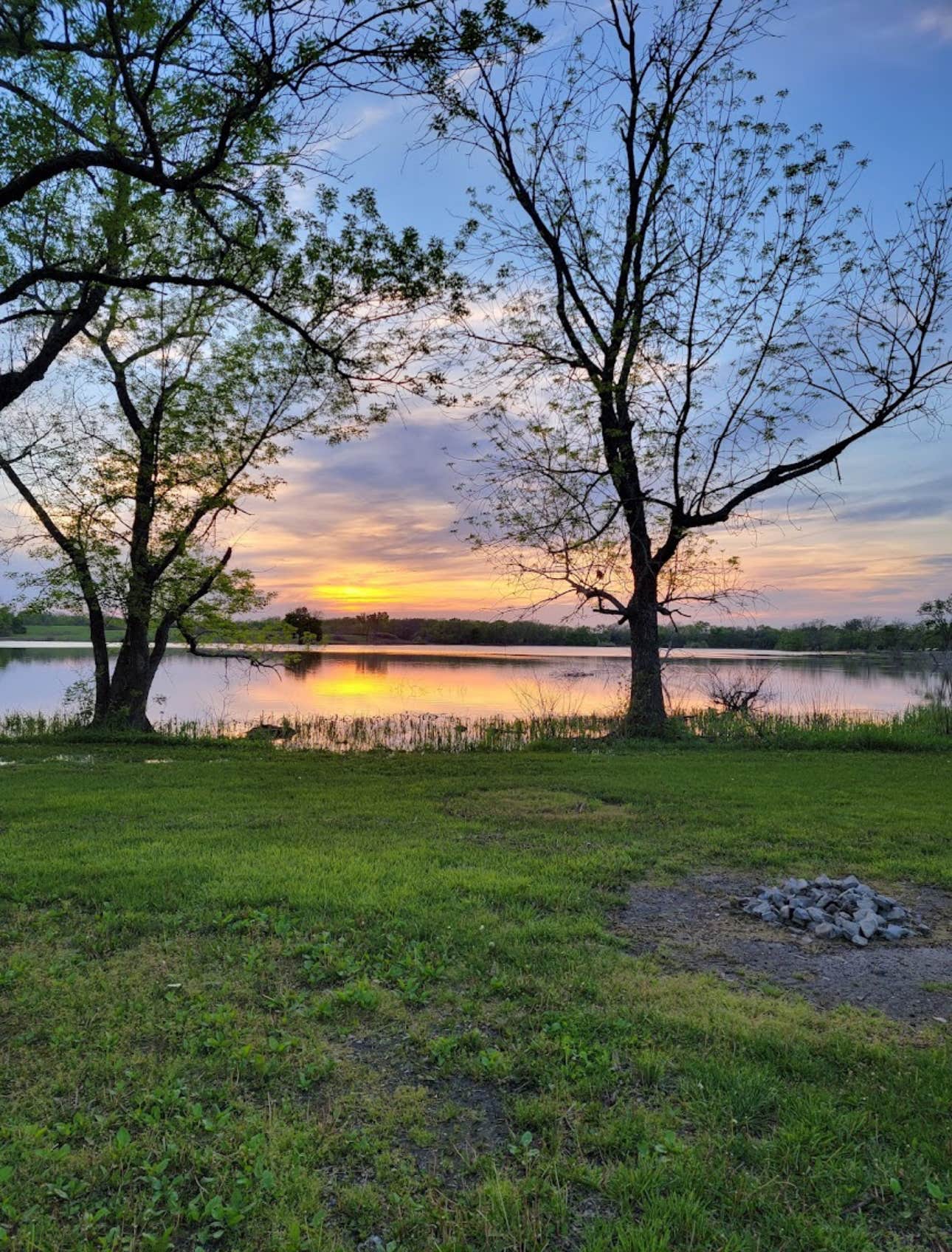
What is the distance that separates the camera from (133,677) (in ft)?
49.5

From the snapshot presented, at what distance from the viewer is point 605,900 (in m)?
4.76

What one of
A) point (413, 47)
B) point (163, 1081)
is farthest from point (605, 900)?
point (413, 47)

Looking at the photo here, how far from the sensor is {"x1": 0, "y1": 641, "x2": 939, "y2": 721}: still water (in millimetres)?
19938

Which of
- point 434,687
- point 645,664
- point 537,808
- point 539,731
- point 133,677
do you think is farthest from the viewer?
point 434,687

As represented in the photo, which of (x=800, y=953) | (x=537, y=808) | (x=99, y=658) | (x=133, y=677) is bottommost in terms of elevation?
(x=800, y=953)

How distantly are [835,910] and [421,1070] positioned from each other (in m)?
3.08

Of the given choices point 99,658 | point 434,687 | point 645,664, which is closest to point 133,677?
point 99,658

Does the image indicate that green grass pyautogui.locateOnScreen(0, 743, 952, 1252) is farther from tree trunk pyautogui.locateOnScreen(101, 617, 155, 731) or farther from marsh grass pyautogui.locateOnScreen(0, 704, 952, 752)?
tree trunk pyautogui.locateOnScreen(101, 617, 155, 731)

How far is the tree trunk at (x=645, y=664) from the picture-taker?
1403 centimetres

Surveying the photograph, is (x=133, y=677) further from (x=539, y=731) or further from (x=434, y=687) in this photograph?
(x=434, y=687)

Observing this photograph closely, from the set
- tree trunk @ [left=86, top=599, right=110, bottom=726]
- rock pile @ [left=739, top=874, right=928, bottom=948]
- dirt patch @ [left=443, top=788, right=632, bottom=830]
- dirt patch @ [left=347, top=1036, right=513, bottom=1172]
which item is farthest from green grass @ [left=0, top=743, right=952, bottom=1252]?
tree trunk @ [left=86, top=599, right=110, bottom=726]

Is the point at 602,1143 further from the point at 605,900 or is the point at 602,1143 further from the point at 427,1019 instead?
the point at 605,900

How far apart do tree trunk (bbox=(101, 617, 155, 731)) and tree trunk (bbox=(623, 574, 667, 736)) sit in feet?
33.4

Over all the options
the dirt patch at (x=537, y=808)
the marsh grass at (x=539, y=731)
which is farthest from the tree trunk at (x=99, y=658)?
the dirt patch at (x=537, y=808)
